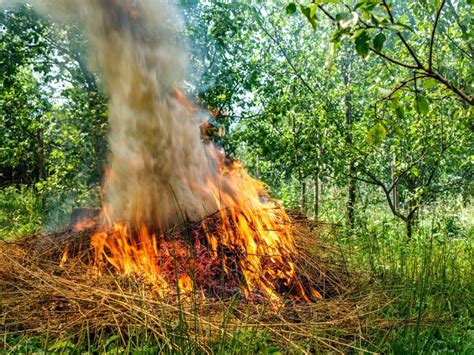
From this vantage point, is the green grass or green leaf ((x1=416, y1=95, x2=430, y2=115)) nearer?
green leaf ((x1=416, y1=95, x2=430, y2=115))

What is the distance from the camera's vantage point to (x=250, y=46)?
7.43 meters

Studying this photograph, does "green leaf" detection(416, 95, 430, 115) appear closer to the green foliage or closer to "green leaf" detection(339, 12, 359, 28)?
"green leaf" detection(339, 12, 359, 28)

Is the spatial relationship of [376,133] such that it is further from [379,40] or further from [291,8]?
[291,8]

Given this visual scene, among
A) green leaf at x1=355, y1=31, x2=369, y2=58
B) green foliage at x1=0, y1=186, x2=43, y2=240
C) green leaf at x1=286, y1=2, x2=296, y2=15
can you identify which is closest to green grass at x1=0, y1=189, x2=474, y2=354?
green leaf at x1=355, y1=31, x2=369, y2=58

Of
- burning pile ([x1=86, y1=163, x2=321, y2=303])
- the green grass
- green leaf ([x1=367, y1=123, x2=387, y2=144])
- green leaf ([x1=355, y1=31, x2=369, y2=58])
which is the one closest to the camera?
green leaf ([x1=355, y1=31, x2=369, y2=58])

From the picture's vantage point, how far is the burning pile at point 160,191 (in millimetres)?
3477

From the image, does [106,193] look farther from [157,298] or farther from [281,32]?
[281,32]

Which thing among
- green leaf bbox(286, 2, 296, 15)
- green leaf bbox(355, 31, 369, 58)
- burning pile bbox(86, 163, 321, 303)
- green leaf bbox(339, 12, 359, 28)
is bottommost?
burning pile bbox(86, 163, 321, 303)

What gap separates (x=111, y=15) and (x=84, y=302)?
2.98 meters

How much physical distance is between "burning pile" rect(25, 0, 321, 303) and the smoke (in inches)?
0.4

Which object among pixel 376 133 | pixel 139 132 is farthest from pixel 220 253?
pixel 376 133

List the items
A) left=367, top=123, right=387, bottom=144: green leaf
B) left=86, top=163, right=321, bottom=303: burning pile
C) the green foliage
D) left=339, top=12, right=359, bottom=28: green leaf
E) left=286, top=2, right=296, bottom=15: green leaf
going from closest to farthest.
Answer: left=339, top=12, right=359, bottom=28: green leaf, left=286, top=2, right=296, bottom=15: green leaf, left=367, top=123, right=387, bottom=144: green leaf, left=86, top=163, right=321, bottom=303: burning pile, the green foliage

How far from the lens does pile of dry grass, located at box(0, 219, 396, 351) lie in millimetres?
2338

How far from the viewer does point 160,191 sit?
157 inches
